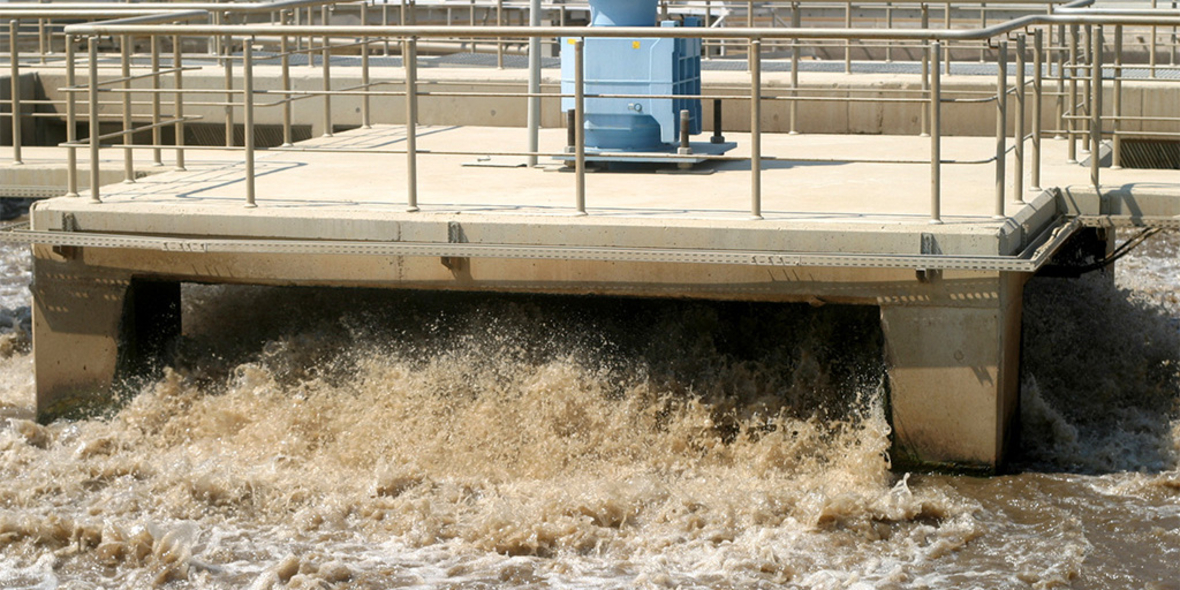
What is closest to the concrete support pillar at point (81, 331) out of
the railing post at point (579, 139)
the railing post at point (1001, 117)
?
the railing post at point (579, 139)

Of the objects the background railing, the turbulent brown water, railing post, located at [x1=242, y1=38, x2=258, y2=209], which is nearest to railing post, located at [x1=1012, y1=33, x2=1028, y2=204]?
the background railing

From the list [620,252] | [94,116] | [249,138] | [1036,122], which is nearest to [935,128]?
[1036,122]

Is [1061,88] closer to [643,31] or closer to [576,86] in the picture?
[643,31]

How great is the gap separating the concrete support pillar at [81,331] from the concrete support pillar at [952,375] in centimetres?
428

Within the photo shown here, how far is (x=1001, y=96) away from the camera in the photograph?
7.93 metres

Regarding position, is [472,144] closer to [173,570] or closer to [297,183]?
[297,183]

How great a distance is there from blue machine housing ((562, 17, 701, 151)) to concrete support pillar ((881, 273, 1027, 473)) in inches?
101

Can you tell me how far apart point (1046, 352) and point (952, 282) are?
2554 mm

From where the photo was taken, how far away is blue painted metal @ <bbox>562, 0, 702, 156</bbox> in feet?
32.3

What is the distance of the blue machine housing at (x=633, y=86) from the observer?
9836mm

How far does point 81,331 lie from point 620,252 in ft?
10.6

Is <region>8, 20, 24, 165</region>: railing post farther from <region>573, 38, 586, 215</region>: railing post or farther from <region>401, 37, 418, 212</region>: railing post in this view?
<region>573, 38, 586, 215</region>: railing post

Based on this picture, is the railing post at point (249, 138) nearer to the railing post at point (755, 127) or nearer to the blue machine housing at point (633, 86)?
the blue machine housing at point (633, 86)

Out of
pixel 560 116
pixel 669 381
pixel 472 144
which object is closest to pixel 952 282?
pixel 669 381
